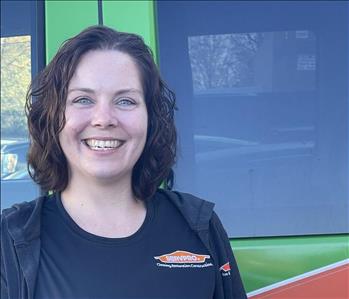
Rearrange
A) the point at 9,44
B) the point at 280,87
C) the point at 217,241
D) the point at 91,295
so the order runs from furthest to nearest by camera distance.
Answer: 1. the point at 9,44
2. the point at 280,87
3. the point at 217,241
4. the point at 91,295

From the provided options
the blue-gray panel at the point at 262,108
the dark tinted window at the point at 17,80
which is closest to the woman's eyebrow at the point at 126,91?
the blue-gray panel at the point at 262,108

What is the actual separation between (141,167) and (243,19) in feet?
2.04

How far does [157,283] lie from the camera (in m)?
1.18

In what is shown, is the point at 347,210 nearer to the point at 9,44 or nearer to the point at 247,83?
the point at 247,83

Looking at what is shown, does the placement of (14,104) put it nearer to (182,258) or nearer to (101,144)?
(101,144)

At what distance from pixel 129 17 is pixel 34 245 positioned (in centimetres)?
75

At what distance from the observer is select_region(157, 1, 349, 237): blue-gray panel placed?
1.61 meters

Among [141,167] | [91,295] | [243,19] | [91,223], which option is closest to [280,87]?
[243,19]

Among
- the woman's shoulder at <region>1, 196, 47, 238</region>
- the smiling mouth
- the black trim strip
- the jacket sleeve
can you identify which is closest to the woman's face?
the smiling mouth

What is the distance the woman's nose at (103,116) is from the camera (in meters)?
1.16

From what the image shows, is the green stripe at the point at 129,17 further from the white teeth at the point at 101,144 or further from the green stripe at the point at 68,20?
the white teeth at the point at 101,144

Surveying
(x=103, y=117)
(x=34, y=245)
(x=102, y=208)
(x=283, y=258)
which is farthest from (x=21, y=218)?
(x=283, y=258)

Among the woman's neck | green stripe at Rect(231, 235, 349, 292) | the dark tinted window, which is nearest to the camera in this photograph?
the woman's neck

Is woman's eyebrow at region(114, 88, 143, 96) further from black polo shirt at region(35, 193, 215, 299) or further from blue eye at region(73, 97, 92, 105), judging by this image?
black polo shirt at region(35, 193, 215, 299)
